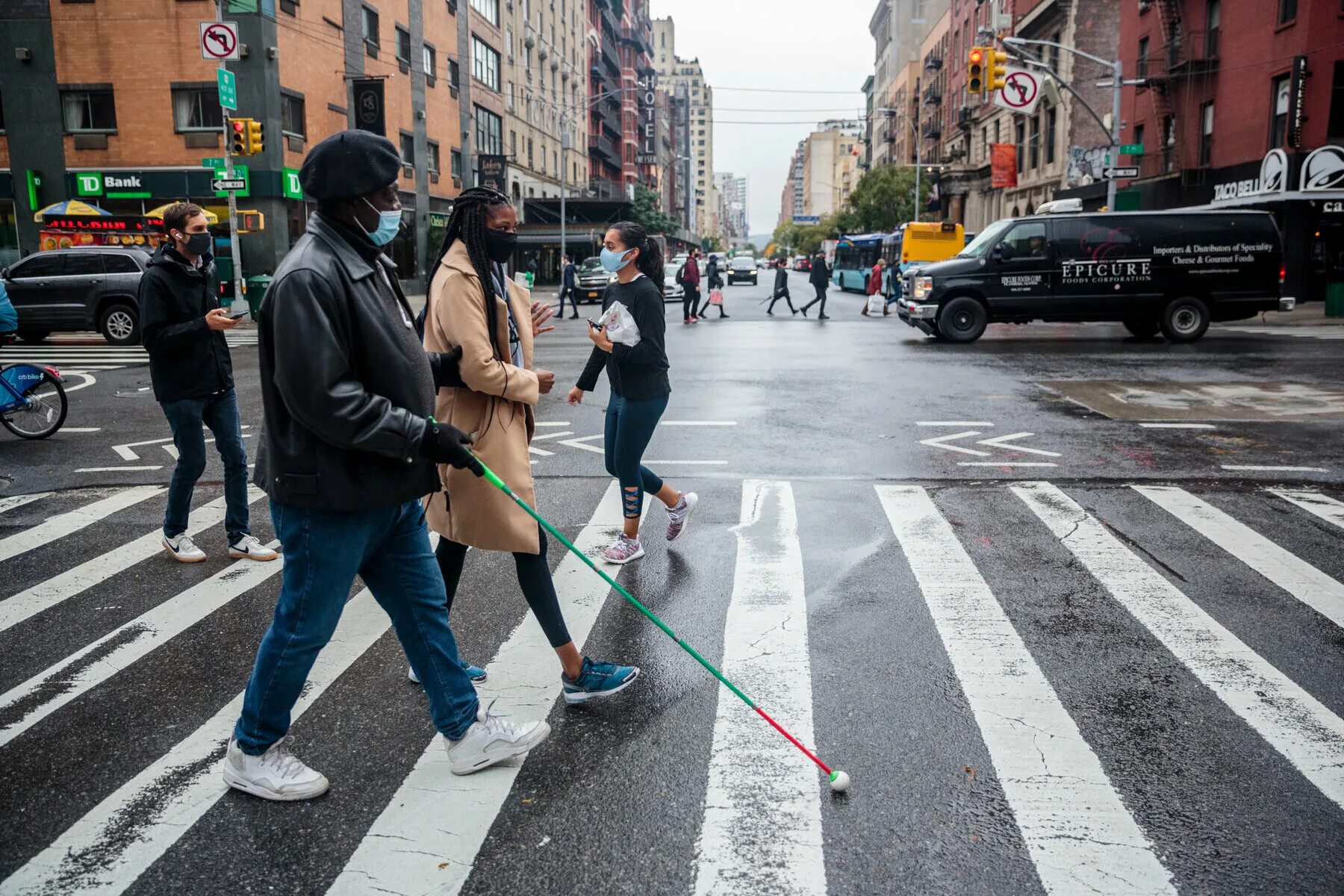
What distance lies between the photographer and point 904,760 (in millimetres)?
3664

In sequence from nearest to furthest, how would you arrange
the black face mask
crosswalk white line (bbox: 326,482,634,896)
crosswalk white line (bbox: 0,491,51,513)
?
crosswalk white line (bbox: 326,482,634,896), the black face mask, crosswalk white line (bbox: 0,491,51,513)

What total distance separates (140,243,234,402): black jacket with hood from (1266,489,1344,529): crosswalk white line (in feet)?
23.5

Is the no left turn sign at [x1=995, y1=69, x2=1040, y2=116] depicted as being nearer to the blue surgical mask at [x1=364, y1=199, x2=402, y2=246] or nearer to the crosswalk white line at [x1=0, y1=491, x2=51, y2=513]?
the crosswalk white line at [x1=0, y1=491, x2=51, y2=513]

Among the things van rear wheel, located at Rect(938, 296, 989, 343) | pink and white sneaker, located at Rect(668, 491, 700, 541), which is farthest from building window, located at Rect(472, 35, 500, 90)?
pink and white sneaker, located at Rect(668, 491, 700, 541)

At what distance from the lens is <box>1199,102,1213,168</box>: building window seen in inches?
1289

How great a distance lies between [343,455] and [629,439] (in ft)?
9.64

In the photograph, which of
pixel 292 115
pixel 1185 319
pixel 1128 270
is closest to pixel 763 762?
pixel 1128 270

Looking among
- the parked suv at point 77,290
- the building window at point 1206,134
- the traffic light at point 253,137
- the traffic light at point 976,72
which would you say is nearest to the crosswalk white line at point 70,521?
the parked suv at point 77,290

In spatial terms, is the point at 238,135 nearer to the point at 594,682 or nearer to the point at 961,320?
the point at 961,320

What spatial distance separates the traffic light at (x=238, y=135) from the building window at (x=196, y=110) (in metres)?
6.51

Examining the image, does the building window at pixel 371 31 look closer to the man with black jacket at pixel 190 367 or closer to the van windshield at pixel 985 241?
the van windshield at pixel 985 241

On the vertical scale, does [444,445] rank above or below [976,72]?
below

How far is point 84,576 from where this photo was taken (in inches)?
237

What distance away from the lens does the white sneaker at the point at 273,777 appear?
3.41 m
